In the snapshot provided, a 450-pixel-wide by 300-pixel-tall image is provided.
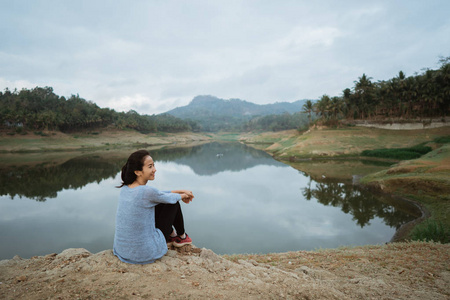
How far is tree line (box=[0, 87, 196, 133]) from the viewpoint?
64688 millimetres

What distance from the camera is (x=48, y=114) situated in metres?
69.0

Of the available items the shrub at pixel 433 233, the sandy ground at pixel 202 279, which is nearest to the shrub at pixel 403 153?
the shrub at pixel 433 233

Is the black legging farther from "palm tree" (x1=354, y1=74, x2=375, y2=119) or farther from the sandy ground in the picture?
"palm tree" (x1=354, y1=74, x2=375, y2=119)

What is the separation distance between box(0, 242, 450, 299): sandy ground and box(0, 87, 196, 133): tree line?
78924mm

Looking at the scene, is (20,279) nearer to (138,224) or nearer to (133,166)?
(138,224)

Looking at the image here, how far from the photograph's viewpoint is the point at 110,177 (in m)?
26.1

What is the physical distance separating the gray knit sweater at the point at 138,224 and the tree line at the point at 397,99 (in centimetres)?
6026

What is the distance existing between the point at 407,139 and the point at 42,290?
5196cm

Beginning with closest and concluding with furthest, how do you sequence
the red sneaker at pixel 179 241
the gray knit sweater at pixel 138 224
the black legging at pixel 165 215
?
1. the gray knit sweater at pixel 138 224
2. the black legging at pixel 165 215
3. the red sneaker at pixel 179 241

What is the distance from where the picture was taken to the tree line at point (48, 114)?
64.7 metres

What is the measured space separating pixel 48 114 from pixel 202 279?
8569 cm

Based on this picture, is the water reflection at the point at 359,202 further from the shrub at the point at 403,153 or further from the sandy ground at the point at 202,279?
the shrub at the point at 403,153

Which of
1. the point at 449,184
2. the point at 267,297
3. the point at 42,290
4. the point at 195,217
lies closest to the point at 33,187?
the point at 195,217

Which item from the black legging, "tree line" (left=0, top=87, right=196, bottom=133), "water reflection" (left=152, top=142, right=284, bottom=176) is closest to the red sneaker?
the black legging
